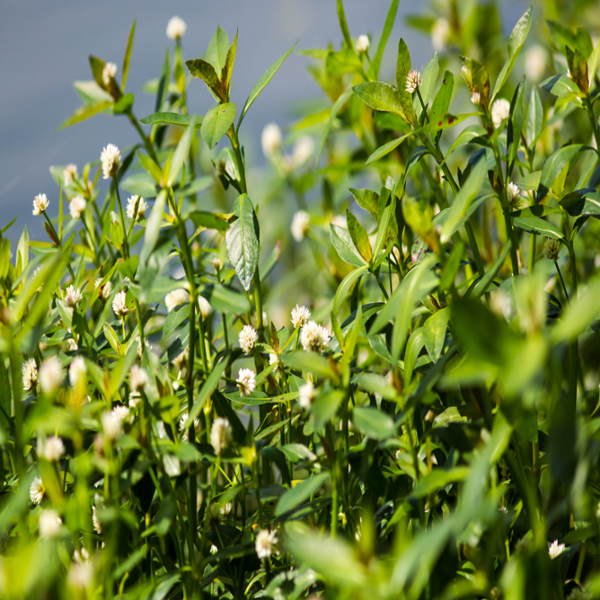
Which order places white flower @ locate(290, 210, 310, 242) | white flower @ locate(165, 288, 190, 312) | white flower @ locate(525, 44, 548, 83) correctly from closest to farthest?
white flower @ locate(165, 288, 190, 312), white flower @ locate(290, 210, 310, 242), white flower @ locate(525, 44, 548, 83)

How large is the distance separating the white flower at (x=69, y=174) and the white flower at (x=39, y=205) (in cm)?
7

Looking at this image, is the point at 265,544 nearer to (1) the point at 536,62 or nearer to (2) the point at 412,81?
(2) the point at 412,81

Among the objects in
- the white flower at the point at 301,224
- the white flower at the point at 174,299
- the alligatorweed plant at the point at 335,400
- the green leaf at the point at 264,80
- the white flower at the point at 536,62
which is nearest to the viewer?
the alligatorweed plant at the point at 335,400

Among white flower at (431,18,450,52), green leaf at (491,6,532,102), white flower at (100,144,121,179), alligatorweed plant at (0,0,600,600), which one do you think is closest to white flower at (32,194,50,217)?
Answer: alligatorweed plant at (0,0,600,600)

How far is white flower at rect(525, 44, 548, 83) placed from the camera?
1122mm

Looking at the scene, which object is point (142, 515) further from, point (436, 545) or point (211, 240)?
point (211, 240)

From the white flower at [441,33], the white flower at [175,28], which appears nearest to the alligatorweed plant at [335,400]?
the white flower at [175,28]

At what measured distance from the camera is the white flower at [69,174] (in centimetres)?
77

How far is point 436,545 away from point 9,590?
0.23 meters

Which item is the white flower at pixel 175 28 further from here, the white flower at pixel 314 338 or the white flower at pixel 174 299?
the white flower at pixel 314 338

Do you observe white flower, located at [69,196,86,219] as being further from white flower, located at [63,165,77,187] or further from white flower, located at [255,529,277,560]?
white flower, located at [255,529,277,560]

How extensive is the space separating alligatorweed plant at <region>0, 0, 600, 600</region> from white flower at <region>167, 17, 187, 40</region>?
23 centimetres

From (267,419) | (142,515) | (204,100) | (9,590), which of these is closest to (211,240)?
(204,100)

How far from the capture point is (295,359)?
1.28ft
